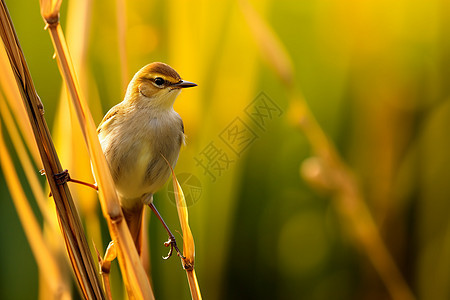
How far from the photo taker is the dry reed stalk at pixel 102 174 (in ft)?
1.87

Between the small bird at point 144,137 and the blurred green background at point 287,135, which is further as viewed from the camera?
the blurred green background at point 287,135

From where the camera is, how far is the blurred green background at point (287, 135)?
140cm

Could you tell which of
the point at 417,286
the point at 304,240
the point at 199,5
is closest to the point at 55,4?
the point at 199,5

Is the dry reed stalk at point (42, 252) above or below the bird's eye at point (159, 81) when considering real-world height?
below

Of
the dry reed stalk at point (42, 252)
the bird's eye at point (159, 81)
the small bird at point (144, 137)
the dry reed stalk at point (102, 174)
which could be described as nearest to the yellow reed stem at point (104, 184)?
the dry reed stalk at point (102, 174)

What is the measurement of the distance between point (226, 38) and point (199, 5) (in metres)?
0.14

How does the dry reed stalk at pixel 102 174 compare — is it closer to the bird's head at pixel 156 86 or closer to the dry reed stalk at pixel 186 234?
the dry reed stalk at pixel 186 234

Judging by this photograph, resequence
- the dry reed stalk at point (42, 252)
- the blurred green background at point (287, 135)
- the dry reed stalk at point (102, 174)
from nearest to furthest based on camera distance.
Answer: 1. the dry reed stalk at point (102, 174)
2. the dry reed stalk at point (42, 252)
3. the blurred green background at point (287, 135)

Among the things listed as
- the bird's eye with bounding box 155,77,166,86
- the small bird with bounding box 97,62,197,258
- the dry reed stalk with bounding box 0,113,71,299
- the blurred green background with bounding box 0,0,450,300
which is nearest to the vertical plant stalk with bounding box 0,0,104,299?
the dry reed stalk with bounding box 0,113,71,299

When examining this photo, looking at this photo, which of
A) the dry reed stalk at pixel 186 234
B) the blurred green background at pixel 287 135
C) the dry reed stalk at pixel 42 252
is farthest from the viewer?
the blurred green background at pixel 287 135

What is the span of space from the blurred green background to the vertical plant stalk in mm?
679

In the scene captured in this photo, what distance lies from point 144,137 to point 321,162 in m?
0.39

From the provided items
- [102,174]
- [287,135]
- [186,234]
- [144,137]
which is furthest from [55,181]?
[287,135]

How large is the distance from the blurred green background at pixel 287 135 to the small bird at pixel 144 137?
212mm
